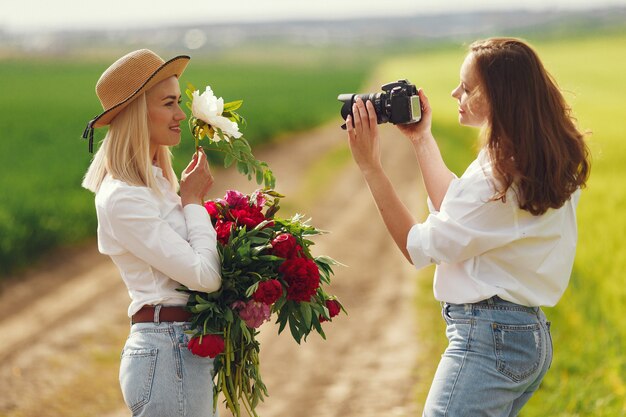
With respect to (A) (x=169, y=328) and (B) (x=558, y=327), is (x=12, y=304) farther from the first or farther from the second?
(A) (x=169, y=328)

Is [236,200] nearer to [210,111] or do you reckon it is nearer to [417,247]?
[210,111]

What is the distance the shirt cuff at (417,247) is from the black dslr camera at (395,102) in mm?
424

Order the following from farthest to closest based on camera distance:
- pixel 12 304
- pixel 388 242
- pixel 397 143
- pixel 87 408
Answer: pixel 397 143 < pixel 388 242 < pixel 12 304 < pixel 87 408

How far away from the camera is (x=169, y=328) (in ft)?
9.29

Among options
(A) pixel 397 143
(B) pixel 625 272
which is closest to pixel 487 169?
(B) pixel 625 272

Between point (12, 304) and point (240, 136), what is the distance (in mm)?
5526

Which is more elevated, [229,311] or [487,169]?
[487,169]

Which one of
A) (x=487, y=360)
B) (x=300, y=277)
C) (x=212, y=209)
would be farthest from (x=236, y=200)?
(x=487, y=360)

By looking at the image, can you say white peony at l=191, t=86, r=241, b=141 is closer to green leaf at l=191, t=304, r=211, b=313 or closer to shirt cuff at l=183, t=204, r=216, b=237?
shirt cuff at l=183, t=204, r=216, b=237

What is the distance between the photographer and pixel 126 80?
9.61 feet

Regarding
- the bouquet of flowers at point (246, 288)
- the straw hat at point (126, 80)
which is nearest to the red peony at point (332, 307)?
the bouquet of flowers at point (246, 288)

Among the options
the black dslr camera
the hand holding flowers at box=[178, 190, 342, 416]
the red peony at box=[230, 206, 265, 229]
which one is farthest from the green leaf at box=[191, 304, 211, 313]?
the black dslr camera

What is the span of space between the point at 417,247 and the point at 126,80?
42.9 inches

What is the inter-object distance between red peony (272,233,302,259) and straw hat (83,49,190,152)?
2.18 feet
